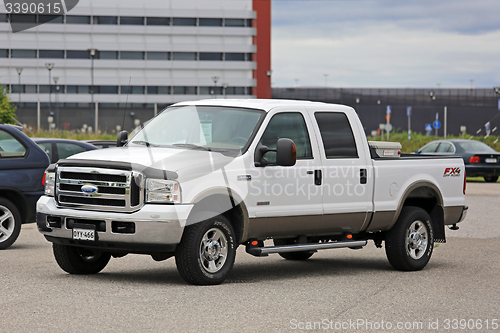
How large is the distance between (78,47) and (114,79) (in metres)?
6.27

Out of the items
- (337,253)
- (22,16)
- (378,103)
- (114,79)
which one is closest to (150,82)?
(114,79)

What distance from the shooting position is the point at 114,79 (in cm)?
10700

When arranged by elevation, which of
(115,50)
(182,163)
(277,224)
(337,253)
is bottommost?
(337,253)

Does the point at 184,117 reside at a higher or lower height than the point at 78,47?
lower

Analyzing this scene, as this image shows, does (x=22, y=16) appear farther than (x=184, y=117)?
Yes

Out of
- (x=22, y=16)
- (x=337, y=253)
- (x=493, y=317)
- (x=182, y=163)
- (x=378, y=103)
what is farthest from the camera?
(x=378, y=103)

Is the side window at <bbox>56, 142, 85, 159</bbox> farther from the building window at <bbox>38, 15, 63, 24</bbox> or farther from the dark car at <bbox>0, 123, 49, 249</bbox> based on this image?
the building window at <bbox>38, 15, 63, 24</bbox>

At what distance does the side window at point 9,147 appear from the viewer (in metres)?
12.0

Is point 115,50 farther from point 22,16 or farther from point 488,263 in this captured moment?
point 488,263

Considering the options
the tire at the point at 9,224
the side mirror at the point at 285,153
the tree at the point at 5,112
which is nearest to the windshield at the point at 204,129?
the side mirror at the point at 285,153

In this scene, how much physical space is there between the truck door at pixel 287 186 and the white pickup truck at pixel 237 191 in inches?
0.5

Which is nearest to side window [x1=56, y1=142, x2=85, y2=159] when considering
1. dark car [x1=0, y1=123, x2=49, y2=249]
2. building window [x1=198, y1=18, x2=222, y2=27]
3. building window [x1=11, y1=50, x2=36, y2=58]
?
dark car [x1=0, y1=123, x2=49, y2=249]

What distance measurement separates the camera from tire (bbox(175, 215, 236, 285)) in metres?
8.33

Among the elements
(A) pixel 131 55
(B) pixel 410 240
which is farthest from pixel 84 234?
(A) pixel 131 55
